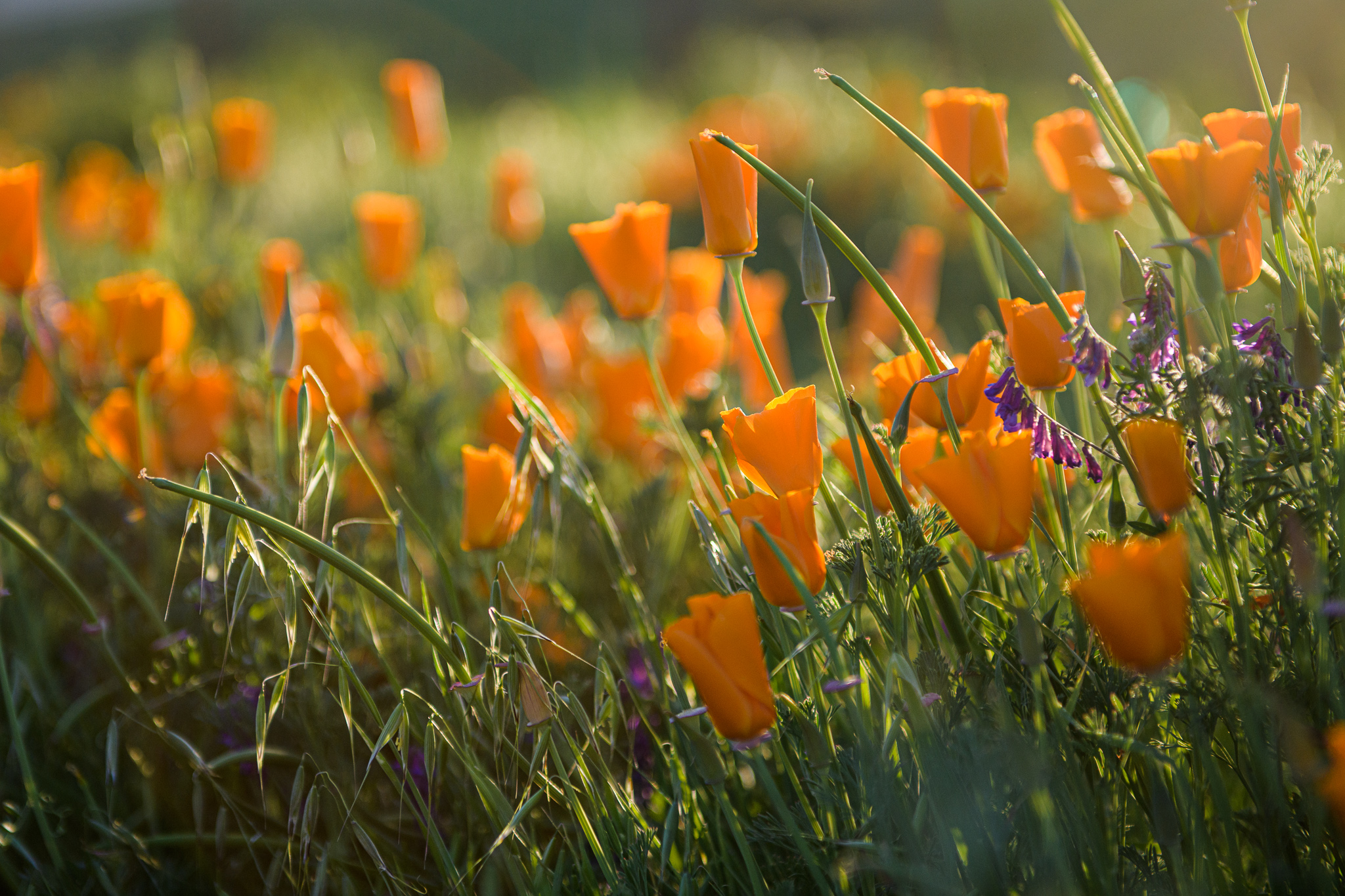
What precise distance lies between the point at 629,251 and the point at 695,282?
26.4 inches

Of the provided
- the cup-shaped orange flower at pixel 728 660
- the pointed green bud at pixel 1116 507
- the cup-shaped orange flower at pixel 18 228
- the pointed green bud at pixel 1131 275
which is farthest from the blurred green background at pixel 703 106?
the cup-shaped orange flower at pixel 728 660

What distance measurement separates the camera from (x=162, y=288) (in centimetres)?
153

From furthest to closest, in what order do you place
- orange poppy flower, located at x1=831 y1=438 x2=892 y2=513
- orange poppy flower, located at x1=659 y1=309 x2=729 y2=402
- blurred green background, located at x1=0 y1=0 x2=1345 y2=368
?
blurred green background, located at x1=0 y1=0 x2=1345 y2=368 < orange poppy flower, located at x1=659 y1=309 x2=729 y2=402 < orange poppy flower, located at x1=831 y1=438 x2=892 y2=513

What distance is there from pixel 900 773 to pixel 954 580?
313 mm

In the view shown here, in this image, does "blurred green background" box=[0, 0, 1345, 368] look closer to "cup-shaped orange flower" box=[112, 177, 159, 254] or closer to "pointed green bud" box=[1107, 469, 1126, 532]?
"cup-shaped orange flower" box=[112, 177, 159, 254]

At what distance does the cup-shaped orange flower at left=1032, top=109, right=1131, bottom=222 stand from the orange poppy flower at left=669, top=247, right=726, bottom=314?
31.0 inches

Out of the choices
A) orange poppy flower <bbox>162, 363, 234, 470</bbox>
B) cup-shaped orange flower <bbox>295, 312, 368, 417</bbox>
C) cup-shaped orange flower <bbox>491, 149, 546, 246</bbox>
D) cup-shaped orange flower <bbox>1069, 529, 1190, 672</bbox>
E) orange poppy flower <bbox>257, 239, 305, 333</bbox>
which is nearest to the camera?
cup-shaped orange flower <bbox>1069, 529, 1190, 672</bbox>

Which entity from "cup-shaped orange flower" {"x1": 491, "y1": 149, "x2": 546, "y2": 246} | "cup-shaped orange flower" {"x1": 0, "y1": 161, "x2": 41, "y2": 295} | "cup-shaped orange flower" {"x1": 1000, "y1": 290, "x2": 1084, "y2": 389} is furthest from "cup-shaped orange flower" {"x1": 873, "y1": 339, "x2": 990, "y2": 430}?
"cup-shaped orange flower" {"x1": 491, "y1": 149, "x2": 546, "y2": 246}

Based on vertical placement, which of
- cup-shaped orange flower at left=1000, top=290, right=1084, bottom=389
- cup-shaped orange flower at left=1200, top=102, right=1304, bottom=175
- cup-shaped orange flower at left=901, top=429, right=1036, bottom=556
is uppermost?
cup-shaped orange flower at left=1200, top=102, right=1304, bottom=175

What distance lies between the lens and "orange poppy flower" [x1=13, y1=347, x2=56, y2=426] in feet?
6.02

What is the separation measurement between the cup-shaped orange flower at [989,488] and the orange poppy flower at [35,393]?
176cm

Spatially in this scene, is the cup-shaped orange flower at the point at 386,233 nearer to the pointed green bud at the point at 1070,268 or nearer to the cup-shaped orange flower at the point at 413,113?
the cup-shaped orange flower at the point at 413,113

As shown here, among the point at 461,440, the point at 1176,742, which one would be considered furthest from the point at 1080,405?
the point at 461,440

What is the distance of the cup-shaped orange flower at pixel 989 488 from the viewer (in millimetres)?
800
